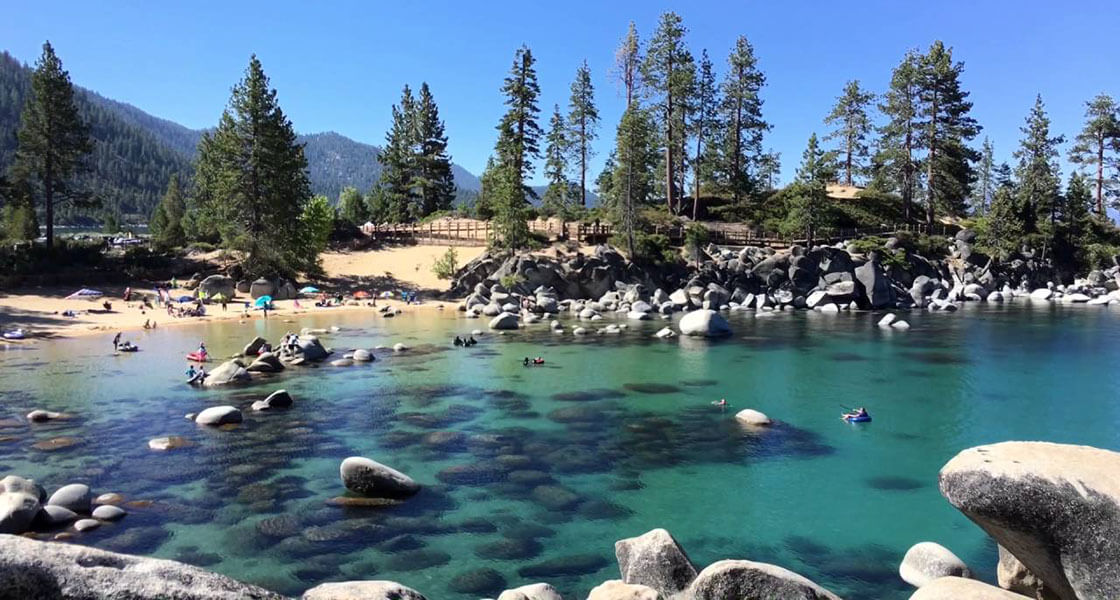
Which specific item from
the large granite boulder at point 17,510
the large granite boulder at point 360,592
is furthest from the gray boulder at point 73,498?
the large granite boulder at point 360,592

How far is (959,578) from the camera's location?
325 inches

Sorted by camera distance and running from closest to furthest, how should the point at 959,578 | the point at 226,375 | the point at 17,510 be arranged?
the point at 959,578 → the point at 17,510 → the point at 226,375

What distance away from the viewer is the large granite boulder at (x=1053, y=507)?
23.9ft

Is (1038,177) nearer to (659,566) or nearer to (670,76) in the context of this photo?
(670,76)

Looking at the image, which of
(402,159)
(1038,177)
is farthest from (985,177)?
(402,159)

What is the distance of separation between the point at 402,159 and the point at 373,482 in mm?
72779

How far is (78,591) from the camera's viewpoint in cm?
535

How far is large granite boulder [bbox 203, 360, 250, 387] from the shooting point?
25.1 metres

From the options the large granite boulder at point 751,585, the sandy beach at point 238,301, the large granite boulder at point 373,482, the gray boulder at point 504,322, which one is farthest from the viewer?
the gray boulder at point 504,322

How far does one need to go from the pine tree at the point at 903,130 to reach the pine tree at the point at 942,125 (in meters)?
0.85

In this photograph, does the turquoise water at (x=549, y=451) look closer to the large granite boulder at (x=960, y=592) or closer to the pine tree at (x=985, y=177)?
the large granite boulder at (x=960, y=592)

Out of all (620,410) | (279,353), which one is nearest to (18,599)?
(620,410)

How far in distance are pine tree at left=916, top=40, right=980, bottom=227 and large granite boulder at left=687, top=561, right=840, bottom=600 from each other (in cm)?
7332

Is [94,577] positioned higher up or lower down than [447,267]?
lower down
